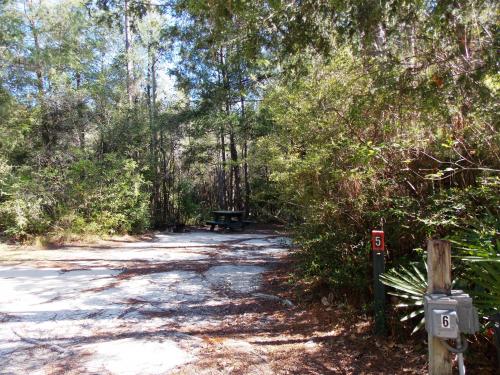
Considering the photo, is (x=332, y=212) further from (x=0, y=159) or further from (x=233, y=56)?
(x=0, y=159)

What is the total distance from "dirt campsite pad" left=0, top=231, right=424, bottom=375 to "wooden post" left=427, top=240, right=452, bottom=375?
60.2 inches

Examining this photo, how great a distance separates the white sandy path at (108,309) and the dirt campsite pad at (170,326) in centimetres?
1

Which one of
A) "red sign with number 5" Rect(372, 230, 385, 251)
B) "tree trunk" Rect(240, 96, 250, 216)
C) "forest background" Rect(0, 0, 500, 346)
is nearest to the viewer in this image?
"forest background" Rect(0, 0, 500, 346)

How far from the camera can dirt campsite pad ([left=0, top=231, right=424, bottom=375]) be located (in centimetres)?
355

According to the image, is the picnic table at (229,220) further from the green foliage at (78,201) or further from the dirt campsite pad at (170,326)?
the dirt campsite pad at (170,326)

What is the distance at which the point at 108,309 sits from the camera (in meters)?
5.21

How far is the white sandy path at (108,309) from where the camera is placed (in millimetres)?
3660

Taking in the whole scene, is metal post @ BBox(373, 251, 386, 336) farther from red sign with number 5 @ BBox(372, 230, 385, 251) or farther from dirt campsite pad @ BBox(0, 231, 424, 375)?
dirt campsite pad @ BBox(0, 231, 424, 375)

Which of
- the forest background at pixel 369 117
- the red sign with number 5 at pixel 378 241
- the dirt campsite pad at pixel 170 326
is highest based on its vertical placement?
the forest background at pixel 369 117

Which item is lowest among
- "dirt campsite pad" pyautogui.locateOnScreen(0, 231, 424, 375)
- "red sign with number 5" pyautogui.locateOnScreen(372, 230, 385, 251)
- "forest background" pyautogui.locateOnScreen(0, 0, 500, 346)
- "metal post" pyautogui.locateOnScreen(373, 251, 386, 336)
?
"dirt campsite pad" pyautogui.locateOnScreen(0, 231, 424, 375)

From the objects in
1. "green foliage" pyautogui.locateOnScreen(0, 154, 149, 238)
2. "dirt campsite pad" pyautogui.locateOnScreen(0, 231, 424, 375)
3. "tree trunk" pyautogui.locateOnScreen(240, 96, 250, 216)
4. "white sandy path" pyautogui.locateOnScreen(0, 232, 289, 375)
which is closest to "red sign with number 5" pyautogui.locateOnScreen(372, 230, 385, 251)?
"dirt campsite pad" pyautogui.locateOnScreen(0, 231, 424, 375)

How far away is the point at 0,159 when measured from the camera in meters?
12.7

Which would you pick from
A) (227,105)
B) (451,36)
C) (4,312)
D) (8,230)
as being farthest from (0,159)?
(451,36)

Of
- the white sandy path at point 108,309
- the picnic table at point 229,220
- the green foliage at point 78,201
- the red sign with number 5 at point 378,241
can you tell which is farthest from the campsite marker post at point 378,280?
the picnic table at point 229,220
